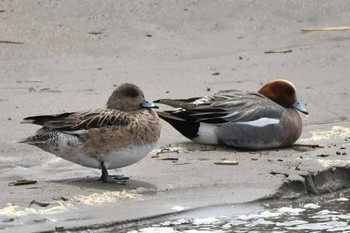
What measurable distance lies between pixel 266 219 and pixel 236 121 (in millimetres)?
1899

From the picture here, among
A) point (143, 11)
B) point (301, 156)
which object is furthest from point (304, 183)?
point (143, 11)

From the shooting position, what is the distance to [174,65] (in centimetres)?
1029

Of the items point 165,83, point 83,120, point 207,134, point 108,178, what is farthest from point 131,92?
point 165,83

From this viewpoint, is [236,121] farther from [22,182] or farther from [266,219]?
[22,182]

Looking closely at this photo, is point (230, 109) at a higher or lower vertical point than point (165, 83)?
lower

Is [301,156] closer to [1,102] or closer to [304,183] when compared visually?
[304,183]

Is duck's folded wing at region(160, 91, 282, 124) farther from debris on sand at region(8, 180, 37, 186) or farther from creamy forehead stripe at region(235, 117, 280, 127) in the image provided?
debris on sand at region(8, 180, 37, 186)

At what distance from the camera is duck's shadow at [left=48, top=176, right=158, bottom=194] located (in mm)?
6926

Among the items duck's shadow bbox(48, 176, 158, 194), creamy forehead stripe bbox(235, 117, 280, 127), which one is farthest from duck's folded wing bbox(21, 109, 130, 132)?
creamy forehead stripe bbox(235, 117, 280, 127)

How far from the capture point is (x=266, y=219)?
671 cm

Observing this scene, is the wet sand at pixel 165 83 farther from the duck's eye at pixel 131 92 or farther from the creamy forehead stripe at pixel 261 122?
the duck's eye at pixel 131 92

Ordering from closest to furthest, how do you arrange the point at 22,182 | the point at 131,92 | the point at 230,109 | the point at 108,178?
the point at 22,182 < the point at 108,178 < the point at 131,92 < the point at 230,109

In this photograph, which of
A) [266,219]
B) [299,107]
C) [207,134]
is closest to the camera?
[266,219]

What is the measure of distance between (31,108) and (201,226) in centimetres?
296
